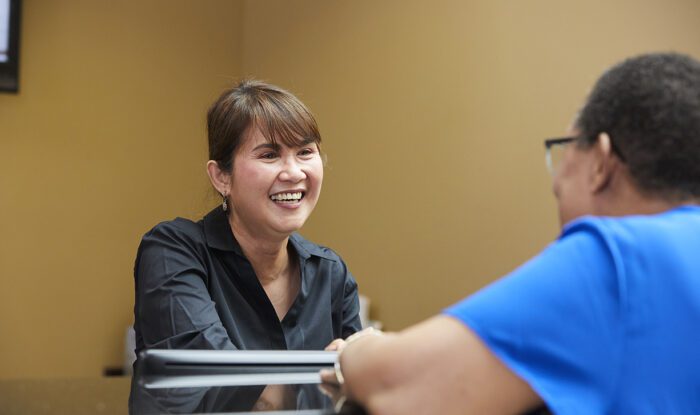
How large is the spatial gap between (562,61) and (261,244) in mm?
2194

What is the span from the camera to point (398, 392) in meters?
0.96

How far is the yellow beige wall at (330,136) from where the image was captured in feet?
13.4

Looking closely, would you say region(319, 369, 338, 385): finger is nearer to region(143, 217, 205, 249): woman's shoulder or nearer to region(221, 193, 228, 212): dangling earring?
region(143, 217, 205, 249): woman's shoulder

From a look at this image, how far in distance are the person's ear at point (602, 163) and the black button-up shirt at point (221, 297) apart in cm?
100

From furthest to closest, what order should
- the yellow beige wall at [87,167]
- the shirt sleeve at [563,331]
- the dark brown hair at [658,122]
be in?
the yellow beige wall at [87,167]
the dark brown hair at [658,122]
the shirt sleeve at [563,331]

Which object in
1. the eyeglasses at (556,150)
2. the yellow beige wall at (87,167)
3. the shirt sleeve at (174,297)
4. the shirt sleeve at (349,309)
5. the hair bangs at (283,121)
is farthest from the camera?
the yellow beige wall at (87,167)

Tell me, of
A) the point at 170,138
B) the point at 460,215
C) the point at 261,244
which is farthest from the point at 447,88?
the point at 261,244

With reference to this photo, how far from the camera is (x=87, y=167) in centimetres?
489

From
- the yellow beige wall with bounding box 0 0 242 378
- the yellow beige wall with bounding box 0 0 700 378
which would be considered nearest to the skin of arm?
the yellow beige wall with bounding box 0 0 700 378

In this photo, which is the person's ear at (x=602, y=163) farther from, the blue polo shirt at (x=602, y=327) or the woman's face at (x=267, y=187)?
→ the woman's face at (x=267, y=187)

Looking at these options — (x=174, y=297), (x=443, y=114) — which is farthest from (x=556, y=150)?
(x=443, y=114)

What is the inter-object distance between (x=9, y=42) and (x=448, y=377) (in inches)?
165

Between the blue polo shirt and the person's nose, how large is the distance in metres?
1.30

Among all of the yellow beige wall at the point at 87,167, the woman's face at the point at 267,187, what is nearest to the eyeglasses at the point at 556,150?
the woman's face at the point at 267,187
